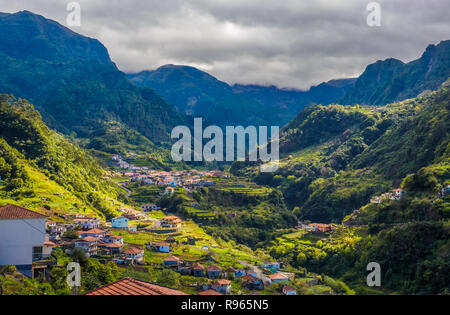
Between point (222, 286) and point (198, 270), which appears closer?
point (222, 286)

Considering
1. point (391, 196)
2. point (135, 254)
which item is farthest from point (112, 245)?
point (391, 196)

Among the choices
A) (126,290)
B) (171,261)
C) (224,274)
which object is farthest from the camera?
(171,261)

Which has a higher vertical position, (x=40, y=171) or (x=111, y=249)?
(x=40, y=171)

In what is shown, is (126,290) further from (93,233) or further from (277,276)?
(93,233)

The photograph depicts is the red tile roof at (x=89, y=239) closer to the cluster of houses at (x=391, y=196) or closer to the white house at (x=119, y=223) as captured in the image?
the white house at (x=119, y=223)

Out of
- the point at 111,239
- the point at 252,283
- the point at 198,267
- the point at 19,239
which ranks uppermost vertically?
the point at 19,239

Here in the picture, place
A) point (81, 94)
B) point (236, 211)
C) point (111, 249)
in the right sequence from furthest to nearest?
point (81, 94) < point (236, 211) < point (111, 249)
